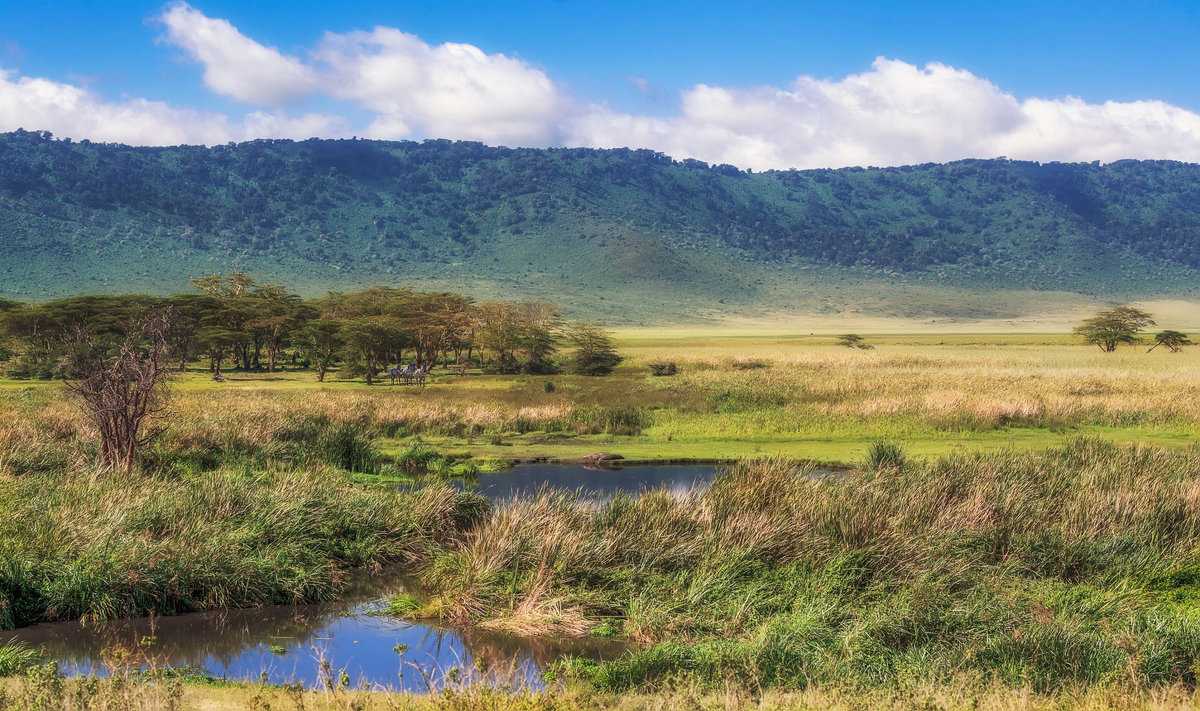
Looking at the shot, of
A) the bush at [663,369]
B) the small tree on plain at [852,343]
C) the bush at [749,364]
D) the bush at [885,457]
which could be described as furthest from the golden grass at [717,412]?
the small tree on plain at [852,343]

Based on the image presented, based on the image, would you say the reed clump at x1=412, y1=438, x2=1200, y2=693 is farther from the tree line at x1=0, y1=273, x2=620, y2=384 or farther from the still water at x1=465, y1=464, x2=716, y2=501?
the tree line at x1=0, y1=273, x2=620, y2=384

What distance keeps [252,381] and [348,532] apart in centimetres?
3435

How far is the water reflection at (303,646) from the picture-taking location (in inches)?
471

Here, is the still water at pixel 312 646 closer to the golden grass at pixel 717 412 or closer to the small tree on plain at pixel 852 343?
the golden grass at pixel 717 412

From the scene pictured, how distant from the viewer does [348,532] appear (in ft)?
54.5

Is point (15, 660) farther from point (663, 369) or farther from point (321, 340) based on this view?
point (663, 369)

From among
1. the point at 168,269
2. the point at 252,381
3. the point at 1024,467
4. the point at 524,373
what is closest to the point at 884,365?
the point at 524,373

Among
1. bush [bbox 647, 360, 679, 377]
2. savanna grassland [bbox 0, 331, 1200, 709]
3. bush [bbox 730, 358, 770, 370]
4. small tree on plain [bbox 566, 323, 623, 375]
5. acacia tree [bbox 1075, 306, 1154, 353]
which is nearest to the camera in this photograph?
savanna grassland [bbox 0, 331, 1200, 709]

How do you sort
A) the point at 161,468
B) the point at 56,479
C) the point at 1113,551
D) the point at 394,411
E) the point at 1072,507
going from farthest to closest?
the point at 394,411, the point at 161,468, the point at 56,479, the point at 1072,507, the point at 1113,551

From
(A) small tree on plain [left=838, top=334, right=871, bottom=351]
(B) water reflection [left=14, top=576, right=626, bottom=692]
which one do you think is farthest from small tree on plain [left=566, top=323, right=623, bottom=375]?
(B) water reflection [left=14, top=576, right=626, bottom=692]

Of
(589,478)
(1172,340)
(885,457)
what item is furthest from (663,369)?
(1172,340)

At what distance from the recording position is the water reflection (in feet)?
39.3

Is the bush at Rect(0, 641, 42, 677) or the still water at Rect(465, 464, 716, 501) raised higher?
the bush at Rect(0, 641, 42, 677)

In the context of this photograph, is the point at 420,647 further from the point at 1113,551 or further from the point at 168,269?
the point at 168,269
